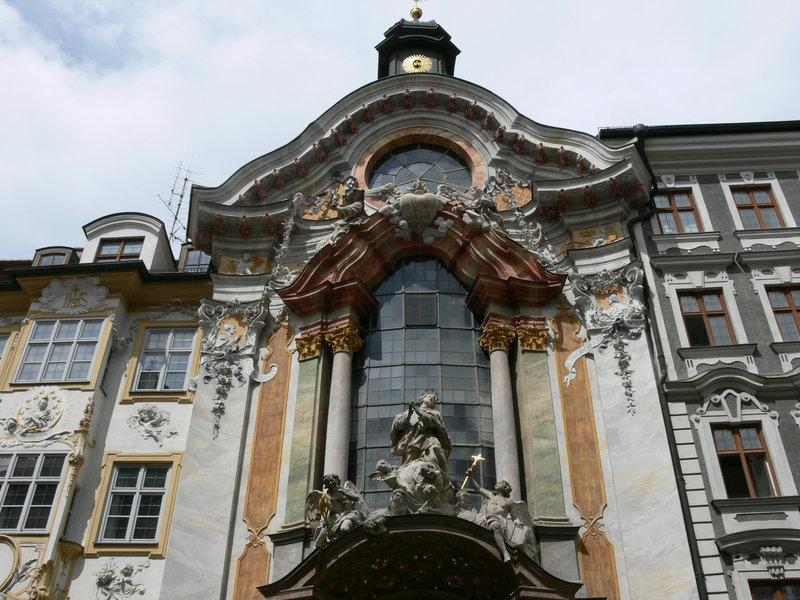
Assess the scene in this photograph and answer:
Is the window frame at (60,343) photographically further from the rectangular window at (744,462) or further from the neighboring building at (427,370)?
the rectangular window at (744,462)

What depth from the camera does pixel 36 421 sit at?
20406mm

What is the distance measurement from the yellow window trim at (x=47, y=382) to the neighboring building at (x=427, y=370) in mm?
77

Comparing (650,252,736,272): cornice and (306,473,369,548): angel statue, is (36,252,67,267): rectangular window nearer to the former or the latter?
(306,473,369,548): angel statue

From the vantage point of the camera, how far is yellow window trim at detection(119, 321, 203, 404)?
21203 millimetres

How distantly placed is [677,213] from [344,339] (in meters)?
9.66

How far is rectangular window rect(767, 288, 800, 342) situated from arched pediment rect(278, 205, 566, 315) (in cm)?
515

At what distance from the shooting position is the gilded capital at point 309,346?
21.1m

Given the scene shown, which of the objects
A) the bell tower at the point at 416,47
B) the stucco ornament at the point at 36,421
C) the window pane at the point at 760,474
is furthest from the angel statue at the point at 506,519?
the bell tower at the point at 416,47

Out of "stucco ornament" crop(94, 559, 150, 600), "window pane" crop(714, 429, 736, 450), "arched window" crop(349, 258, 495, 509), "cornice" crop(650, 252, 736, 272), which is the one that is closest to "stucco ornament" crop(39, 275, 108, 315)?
"stucco ornament" crop(94, 559, 150, 600)

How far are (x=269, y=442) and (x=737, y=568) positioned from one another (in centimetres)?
1055

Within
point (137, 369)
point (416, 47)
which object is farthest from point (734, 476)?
point (416, 47)

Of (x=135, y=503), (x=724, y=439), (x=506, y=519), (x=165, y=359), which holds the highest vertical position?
(x=165, y=359)

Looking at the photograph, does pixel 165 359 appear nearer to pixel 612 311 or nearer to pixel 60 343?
pixel 60 343

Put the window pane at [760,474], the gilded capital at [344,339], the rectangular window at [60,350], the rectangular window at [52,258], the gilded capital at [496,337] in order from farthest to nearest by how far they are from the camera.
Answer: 1. the rectangular window at [52,258]
2. the rectangular window at [60,350]
3. the gilded capital at [344,339]
4. the gilded capital at [496,337]
5. the window pane at [760,474]
